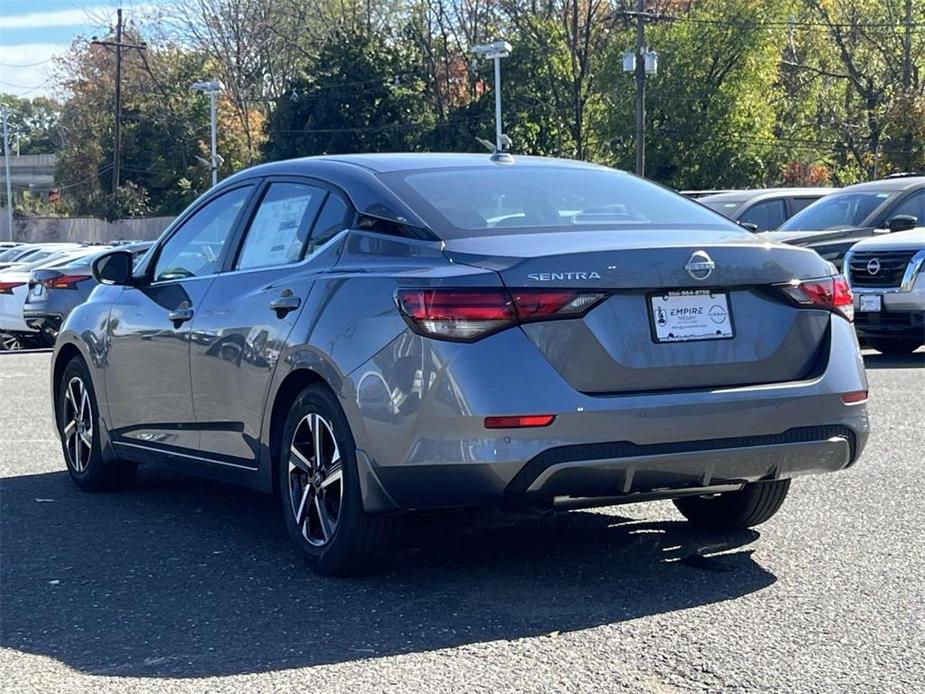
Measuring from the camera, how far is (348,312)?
16.6 feet

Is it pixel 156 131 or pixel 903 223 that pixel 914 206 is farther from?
pixel 156 131

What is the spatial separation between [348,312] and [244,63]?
64362 mm

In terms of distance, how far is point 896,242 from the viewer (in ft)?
45.5

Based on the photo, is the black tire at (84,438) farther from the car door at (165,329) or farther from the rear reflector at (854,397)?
the rear reflector at (854,397)

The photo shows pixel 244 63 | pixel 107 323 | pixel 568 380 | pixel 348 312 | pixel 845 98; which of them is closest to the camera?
pixel 568 380

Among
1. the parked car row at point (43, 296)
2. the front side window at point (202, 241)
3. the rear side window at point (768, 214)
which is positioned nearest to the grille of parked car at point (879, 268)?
the rear side window at point (768, 214)

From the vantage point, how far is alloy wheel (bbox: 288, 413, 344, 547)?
17.0 ft

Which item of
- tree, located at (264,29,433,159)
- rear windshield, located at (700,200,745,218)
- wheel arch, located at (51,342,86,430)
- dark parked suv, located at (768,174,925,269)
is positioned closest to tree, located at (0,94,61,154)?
tree, located at (264,29,433,159)

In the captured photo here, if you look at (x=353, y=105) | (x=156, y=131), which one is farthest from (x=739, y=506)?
(x=156, y=131)

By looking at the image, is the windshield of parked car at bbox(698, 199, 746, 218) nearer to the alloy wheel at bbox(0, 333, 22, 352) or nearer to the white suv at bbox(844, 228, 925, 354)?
the white suv at bbox(844, 228, 925, 354)

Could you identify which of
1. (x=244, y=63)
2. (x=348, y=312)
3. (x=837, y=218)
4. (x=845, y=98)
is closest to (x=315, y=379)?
(x=348, y=312)

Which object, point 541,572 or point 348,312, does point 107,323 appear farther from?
point 541,572

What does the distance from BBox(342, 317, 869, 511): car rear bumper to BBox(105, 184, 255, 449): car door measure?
1.64 meters

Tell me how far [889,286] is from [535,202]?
887cm
